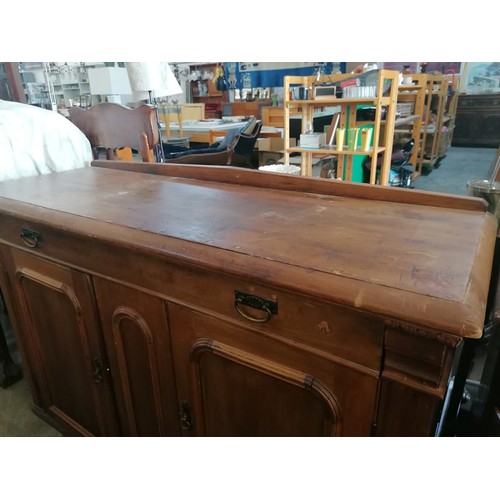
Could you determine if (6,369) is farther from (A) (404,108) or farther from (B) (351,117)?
(A) (404,108)

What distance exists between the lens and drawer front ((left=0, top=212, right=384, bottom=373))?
0.55 m

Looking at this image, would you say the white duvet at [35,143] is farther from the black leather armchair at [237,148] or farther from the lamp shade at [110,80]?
the lamp shade at [110,80]

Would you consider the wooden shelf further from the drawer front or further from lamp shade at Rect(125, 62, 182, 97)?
the drawer front

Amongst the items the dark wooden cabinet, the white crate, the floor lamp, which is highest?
the floor lamp

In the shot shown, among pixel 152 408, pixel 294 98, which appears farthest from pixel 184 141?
pixel 152 408

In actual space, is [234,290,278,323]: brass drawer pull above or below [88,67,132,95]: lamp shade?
below

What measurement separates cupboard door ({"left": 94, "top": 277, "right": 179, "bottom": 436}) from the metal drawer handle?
21 centimetres

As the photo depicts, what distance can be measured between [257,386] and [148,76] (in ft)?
5.62

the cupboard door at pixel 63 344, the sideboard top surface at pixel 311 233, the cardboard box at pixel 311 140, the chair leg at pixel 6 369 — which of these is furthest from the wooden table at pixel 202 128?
the cupboard door at pixel 63 344

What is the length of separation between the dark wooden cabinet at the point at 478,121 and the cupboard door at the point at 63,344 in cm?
794

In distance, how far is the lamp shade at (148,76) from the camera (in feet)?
6.19

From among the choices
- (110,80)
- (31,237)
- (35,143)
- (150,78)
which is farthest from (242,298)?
(110,80)

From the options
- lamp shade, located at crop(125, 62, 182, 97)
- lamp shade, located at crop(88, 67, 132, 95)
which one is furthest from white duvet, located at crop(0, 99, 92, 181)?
lamp shade, located at crop(88, 67, 132, 95)
